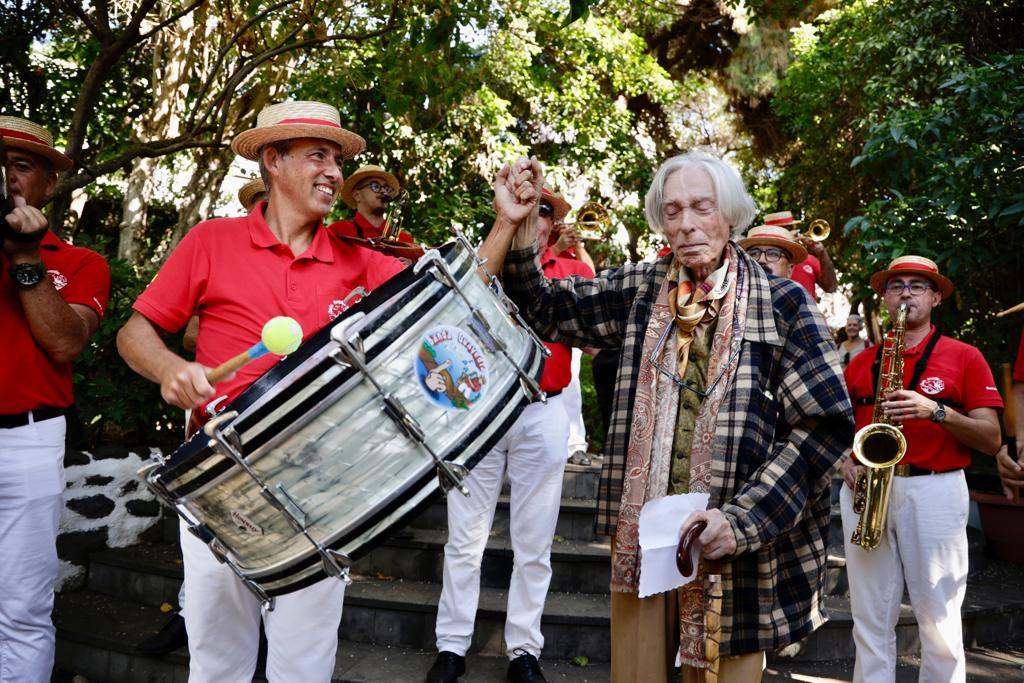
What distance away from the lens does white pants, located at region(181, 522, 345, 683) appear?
8.80 ft

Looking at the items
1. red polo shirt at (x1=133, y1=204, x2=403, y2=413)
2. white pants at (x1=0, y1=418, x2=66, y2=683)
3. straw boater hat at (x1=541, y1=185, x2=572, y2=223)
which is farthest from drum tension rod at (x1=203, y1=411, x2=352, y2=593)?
straw boater hat at (x1=541, y1=185, x2=572, y2=223)

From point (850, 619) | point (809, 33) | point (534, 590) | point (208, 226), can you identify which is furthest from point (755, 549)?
point (809, 33)

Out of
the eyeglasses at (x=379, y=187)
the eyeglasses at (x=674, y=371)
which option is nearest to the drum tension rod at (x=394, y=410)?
the eyeglasses at (x=674, y=371)

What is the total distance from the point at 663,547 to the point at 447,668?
243cm

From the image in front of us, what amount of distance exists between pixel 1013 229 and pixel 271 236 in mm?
6354

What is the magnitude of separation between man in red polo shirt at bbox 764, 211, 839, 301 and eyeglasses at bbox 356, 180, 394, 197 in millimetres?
3411

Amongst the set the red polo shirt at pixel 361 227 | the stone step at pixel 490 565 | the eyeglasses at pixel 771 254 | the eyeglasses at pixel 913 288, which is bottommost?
the stone step at pixel 490 565

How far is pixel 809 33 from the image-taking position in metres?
16.0

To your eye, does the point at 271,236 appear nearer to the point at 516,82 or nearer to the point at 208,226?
the point at 208,226

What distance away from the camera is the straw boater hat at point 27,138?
3486 mm

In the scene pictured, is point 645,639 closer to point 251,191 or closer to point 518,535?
point 518,535

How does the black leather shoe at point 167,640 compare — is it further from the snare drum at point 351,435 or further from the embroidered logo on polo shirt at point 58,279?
the snare drum at point 351,435

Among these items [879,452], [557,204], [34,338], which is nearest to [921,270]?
[879,452]

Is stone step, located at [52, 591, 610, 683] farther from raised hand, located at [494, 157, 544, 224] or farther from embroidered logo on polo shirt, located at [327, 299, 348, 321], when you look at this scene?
raised hand, located at [494, 157, 544, 224]
